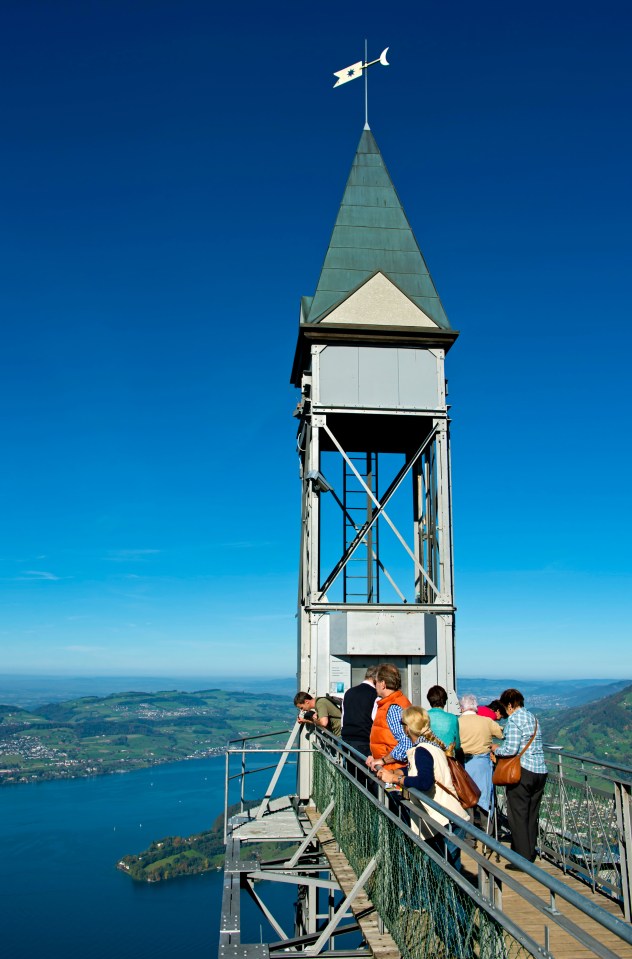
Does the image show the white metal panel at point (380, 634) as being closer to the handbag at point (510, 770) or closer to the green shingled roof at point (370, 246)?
the green shingled roof at point (370, 246)

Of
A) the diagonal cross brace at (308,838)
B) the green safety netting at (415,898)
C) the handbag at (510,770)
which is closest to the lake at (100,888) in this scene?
the diagonal cross brace at (308,838)

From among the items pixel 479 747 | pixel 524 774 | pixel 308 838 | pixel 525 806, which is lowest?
pixel 308 838

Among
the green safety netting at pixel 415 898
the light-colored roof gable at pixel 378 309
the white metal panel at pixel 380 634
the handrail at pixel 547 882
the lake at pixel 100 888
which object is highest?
the light-colored roof gable at pixel 378 309

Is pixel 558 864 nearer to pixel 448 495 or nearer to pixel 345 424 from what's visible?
pixel 448 495

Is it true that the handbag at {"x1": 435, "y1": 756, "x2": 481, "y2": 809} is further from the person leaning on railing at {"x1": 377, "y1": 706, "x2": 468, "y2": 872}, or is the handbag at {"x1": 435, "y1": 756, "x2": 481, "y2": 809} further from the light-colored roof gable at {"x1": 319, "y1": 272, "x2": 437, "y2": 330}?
the light-colored roof gable at {"x1": 319, "y1": 272, "x2": 437, "y2": 330}

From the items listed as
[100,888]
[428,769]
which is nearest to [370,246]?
[428,769]

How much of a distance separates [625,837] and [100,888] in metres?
129

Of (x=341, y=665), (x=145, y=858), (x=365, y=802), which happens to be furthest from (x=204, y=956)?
(x=365, y=802)

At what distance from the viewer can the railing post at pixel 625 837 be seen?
23.8 feet

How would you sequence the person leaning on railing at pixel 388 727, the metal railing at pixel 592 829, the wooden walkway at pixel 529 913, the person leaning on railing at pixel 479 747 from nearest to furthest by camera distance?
the wooden walkway at pixel 529 913, the metal railing at pixel 592 829, the person leaning on railing at pixel 388 727, the person leaning on railing at pixel 479 747

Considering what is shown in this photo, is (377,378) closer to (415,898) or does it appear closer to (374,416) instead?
(374,416)

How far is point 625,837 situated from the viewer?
7441mm

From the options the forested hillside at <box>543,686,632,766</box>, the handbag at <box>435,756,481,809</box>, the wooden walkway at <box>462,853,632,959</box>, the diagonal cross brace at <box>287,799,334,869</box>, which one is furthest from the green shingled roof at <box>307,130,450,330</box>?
the forested hillside at <box>543,686,632,766</box>

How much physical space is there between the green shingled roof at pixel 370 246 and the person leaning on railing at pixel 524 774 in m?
11.2
